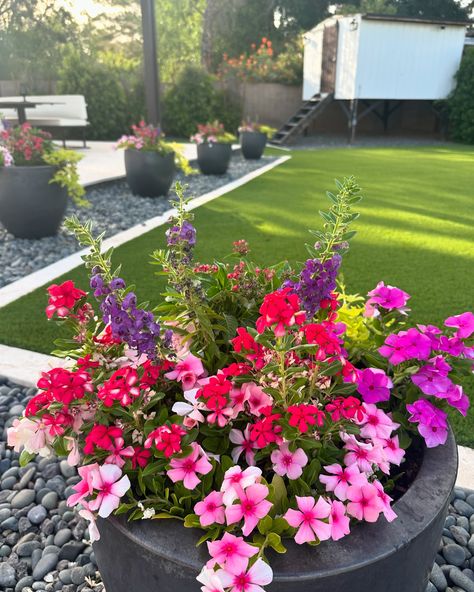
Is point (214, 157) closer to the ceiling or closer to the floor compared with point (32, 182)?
closer to the floor

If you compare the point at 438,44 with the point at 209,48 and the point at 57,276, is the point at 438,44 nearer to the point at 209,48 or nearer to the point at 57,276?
the point at 209,48

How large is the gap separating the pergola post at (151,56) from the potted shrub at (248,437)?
8.06m

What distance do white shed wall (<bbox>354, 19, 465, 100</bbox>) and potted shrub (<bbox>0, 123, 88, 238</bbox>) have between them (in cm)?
1232

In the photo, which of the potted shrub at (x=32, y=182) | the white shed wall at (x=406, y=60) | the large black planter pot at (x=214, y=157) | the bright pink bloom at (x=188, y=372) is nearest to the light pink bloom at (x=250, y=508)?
the bright pink bloom at (x=188, y=372)

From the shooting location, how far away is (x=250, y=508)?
3.11ft

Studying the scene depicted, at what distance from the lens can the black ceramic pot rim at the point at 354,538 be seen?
0.94 meters

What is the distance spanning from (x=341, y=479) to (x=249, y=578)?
12.1 inches

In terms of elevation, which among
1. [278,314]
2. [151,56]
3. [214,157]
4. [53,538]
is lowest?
[53,538]

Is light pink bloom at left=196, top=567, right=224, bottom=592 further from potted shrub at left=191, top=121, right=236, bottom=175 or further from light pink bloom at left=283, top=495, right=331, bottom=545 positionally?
potted shrub at left=191, top=121, right=236, bottom=175

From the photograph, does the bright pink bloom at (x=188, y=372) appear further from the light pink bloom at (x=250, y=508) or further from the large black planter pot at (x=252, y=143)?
the large black planter pot at (x=252, y=143)

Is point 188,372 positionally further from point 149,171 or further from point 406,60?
point 406,60

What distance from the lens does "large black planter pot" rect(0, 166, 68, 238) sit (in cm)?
480

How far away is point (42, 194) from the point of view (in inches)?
191

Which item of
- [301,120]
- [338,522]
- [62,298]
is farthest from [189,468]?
[301,120]
